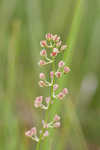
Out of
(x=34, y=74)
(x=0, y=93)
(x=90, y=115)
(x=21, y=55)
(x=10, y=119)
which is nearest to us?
(x=10, y=119)

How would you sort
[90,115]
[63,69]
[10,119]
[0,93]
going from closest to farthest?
1. [63,69]
2. [10,119]
3. [0,93]
4. [90,115]

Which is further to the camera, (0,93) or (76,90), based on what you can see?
(76,90)

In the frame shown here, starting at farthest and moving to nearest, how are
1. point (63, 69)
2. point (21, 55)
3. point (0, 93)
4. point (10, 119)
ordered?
point (21, 55) → point (0, 93) → point (10, 119) → point (63, 69)

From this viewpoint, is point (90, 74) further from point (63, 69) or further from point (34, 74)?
point (63, 69)

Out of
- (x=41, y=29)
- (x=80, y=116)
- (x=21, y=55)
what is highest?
(x=41, y=29)

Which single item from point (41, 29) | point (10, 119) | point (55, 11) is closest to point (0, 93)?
point (10, 119)

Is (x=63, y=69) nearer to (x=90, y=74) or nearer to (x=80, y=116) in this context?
(x=80, y=116)

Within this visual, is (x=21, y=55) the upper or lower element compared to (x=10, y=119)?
upper

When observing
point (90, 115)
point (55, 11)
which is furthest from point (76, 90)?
point (55, 11)

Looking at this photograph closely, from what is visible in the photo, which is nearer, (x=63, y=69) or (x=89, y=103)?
(x=63, y=69)
